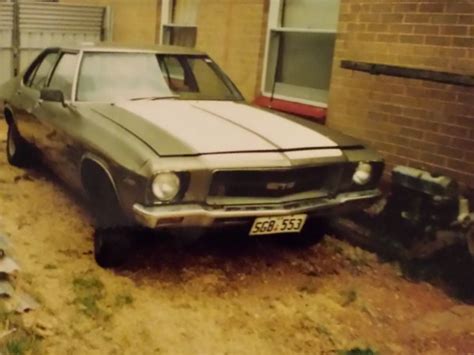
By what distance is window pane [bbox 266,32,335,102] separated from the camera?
691 cm

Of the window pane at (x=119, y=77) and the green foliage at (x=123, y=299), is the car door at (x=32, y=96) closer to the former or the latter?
the window pane at (x=119, y=77)

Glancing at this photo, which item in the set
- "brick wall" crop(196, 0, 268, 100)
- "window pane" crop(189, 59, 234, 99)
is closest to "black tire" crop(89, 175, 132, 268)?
"window pane" crop(189, 59, 234, 99)

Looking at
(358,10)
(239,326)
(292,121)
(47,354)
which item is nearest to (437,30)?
(358,10)

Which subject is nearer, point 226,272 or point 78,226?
point 226,272

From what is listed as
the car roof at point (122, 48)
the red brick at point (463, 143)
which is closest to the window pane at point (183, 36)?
the car roof at point (122, 48)

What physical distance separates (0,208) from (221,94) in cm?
219

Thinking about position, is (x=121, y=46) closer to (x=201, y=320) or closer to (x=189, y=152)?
(x=189, y=152)

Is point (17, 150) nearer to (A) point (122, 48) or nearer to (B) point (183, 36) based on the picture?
(A) point (122, 48)

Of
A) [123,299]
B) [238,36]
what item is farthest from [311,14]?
[123,299]

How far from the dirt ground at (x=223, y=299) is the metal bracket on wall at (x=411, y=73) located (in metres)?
1.54

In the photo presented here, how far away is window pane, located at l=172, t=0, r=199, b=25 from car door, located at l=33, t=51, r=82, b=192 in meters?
3.54

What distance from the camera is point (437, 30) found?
5332 millimetres

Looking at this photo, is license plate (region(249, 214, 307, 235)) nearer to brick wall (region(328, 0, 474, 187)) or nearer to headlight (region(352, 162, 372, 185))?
headlight (region(352, 162, 372, 185))

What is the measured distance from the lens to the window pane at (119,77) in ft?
17.0
